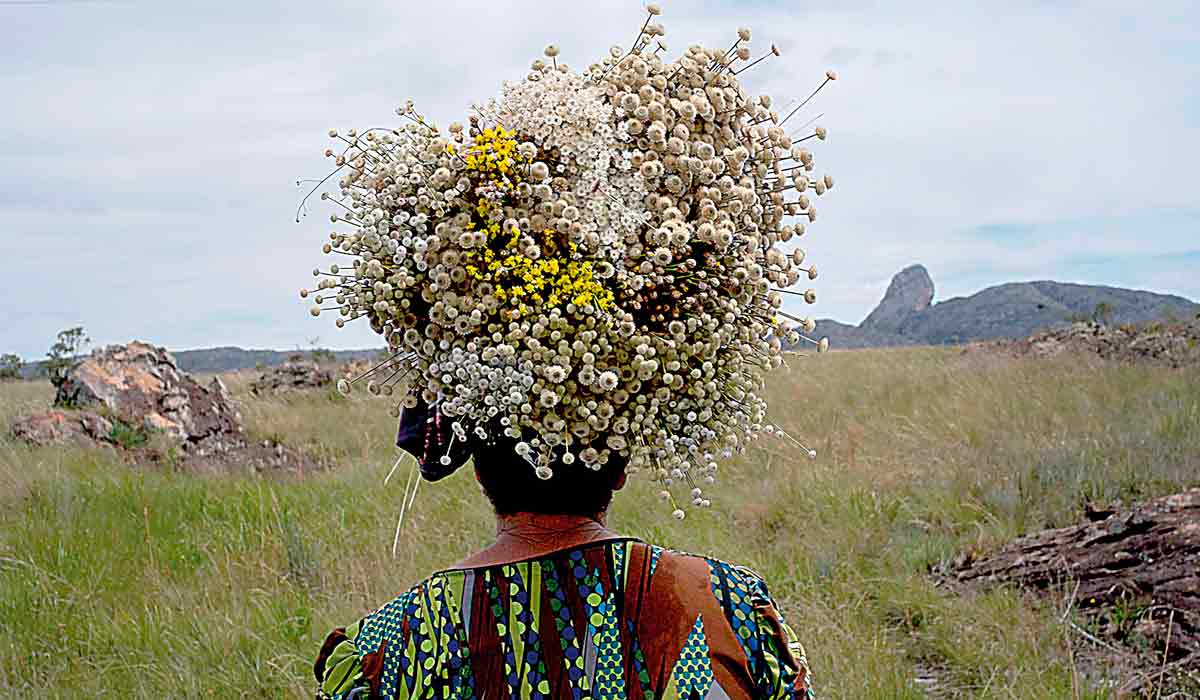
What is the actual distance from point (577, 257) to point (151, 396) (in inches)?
409

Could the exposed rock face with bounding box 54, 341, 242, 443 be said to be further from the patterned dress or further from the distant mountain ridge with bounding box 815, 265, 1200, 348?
the distant mountain ridge with bounding box 815, 265, 1200, 348

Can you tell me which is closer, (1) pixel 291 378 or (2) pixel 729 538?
(2) pixel 729 538

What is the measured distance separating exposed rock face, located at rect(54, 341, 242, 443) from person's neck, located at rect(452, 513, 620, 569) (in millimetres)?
9349

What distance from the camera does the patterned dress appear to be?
1.95m

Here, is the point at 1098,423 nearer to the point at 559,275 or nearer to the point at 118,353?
the point at 559,275

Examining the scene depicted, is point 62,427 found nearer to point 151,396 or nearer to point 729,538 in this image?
point 151,396

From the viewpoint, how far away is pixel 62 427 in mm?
9773

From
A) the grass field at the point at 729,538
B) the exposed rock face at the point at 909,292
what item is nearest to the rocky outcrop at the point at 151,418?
the grass field at the point at 729,538

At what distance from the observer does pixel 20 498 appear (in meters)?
6.93

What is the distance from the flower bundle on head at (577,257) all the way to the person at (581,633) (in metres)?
0.17

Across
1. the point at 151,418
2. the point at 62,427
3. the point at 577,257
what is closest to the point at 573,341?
the point at 577,257

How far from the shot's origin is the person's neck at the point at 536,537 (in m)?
1.98

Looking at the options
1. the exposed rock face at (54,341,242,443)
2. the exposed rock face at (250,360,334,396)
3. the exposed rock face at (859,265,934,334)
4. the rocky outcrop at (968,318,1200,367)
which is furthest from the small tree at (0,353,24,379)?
the exposed rock face at (859,265,934,334)

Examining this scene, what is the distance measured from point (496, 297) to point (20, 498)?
6.30m
